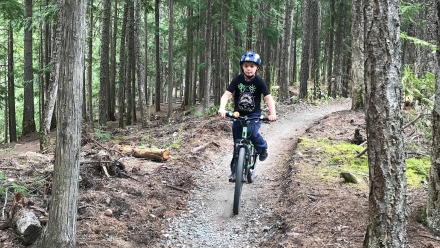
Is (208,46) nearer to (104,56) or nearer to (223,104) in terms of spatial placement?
(104,56)

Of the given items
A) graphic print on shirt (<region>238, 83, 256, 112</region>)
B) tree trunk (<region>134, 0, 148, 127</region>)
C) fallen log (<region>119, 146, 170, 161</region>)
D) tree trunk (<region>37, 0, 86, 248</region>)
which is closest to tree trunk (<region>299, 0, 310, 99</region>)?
tree trunk (<region>134, 0, 148, 127</region>)

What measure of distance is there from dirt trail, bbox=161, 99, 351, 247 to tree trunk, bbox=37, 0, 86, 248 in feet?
5.18

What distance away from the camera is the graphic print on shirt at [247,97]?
616cm

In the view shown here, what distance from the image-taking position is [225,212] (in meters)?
5.99

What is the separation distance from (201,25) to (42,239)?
18.3 meters

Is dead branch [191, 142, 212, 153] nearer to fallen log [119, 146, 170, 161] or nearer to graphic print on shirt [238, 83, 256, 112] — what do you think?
fallen log [119, 146, 170, 161]

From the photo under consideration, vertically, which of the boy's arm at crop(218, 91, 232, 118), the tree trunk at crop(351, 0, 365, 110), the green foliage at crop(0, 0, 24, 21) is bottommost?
the boy's arm at crop(218, 91, 232, 118)

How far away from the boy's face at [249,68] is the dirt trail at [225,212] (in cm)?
228

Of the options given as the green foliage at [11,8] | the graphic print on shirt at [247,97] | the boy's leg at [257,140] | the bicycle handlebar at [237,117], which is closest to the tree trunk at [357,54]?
the boy's leg at [257,140]

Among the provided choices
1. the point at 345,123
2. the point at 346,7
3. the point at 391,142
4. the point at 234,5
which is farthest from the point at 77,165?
the point at 346,7

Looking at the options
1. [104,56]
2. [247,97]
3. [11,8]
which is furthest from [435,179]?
[104,56]

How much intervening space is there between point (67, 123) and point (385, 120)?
10.0ft

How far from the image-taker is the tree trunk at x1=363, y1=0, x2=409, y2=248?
3104 mm

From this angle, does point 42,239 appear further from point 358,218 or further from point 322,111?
point 322,111
